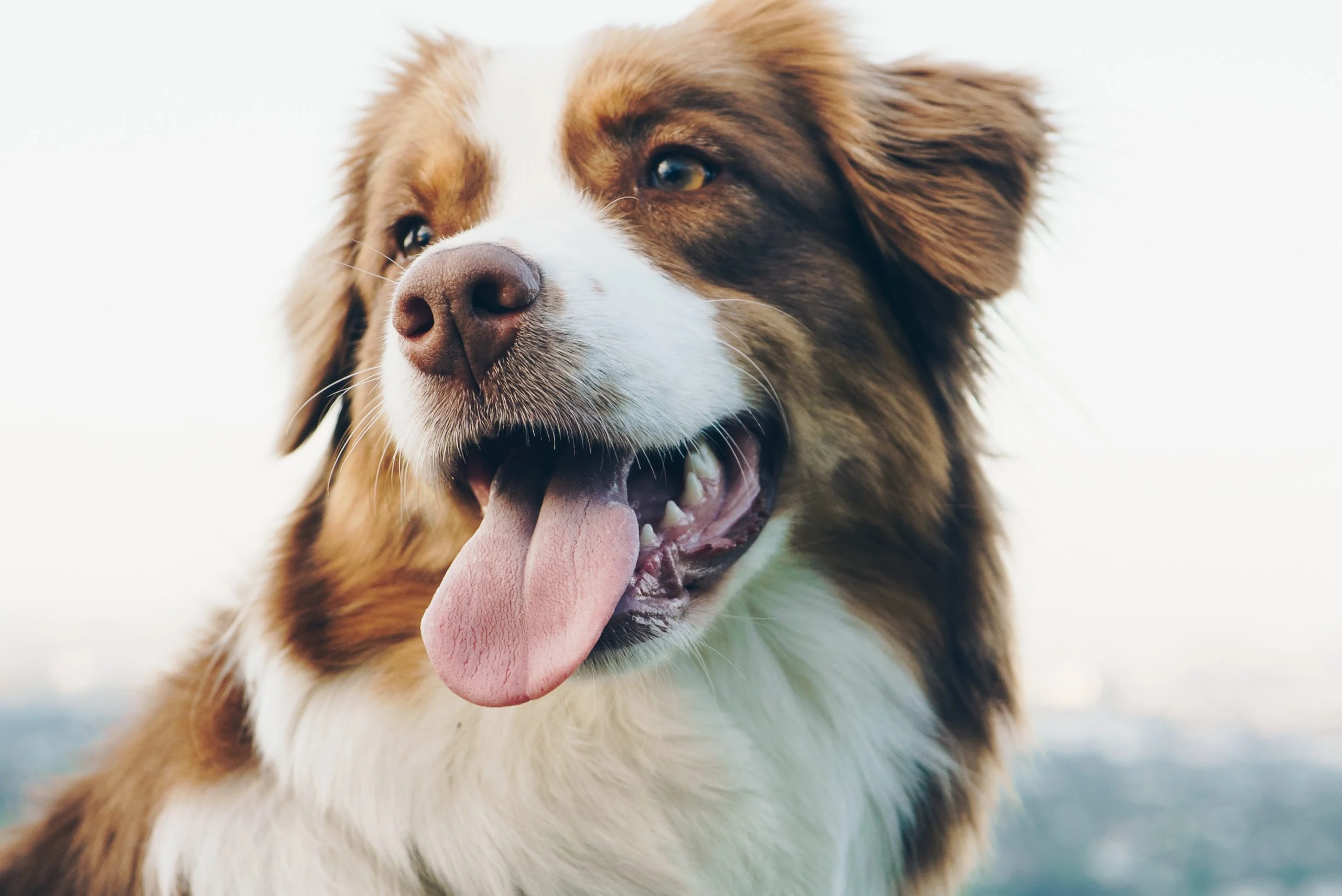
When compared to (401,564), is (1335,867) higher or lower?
lower

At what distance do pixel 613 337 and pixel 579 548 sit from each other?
0.46 metres

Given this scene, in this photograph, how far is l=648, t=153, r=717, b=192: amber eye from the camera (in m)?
2.85

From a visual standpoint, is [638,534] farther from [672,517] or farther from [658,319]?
[658,319]

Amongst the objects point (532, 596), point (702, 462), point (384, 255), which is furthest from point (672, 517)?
point (384, 255)

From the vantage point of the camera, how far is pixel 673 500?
2.67 meters

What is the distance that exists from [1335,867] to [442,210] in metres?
58.7

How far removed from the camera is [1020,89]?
326 cm

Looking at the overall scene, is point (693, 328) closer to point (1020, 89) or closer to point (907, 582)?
point (907, 582)

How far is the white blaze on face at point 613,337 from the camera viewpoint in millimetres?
2477

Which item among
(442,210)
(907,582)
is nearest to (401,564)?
(442,210)

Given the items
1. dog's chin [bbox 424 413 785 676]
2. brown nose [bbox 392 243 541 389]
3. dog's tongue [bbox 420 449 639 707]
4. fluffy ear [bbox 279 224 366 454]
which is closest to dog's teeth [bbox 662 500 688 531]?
dog's chin [bbox 424 413 785 676]

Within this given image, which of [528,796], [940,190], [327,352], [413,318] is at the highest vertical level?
[413,318]

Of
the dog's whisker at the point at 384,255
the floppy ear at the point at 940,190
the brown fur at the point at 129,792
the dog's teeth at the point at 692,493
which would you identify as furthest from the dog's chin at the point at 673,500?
the brown fur at the point at 129,792

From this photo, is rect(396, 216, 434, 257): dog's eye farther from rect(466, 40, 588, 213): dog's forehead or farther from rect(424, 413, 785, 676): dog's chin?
rect(424, 413, 785, 676): dog's chin
